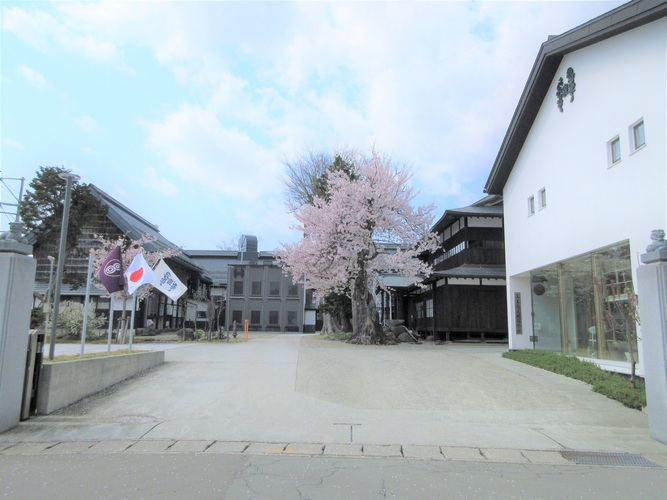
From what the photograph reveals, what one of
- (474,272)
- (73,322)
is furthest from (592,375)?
(73,322)

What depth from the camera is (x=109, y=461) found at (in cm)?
519

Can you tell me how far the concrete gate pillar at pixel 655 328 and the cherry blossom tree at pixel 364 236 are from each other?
1319cm

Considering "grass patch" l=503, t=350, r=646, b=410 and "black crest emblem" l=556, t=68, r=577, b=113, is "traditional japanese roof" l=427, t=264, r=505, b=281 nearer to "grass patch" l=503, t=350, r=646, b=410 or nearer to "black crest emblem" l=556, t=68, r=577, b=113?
"grass patch" l=503, t=350, r=646, b=410

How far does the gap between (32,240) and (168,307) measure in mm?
11434

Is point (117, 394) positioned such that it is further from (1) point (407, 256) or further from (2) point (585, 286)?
(1) point (407, 256)

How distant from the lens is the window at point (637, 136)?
9.14 metres

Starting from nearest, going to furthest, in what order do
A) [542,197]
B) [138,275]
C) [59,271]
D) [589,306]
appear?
[59,271] < [589,306] < [138,275] < [542,197]

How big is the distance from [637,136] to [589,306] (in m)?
4.17

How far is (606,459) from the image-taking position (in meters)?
5.59

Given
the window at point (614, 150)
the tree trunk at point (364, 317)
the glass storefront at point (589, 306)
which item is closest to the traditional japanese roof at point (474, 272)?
the tree trunk at point (364, 317)

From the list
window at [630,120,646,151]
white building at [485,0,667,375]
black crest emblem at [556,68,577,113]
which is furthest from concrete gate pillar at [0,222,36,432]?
black crest emblem at [556,68,577,113]

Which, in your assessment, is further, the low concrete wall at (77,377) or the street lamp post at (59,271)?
the street lamp post at (59,271)

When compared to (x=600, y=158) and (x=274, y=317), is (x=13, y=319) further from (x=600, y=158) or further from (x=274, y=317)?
(x=274, y=317)

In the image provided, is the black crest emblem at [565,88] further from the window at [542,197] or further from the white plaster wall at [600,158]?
the window at [542,197]
